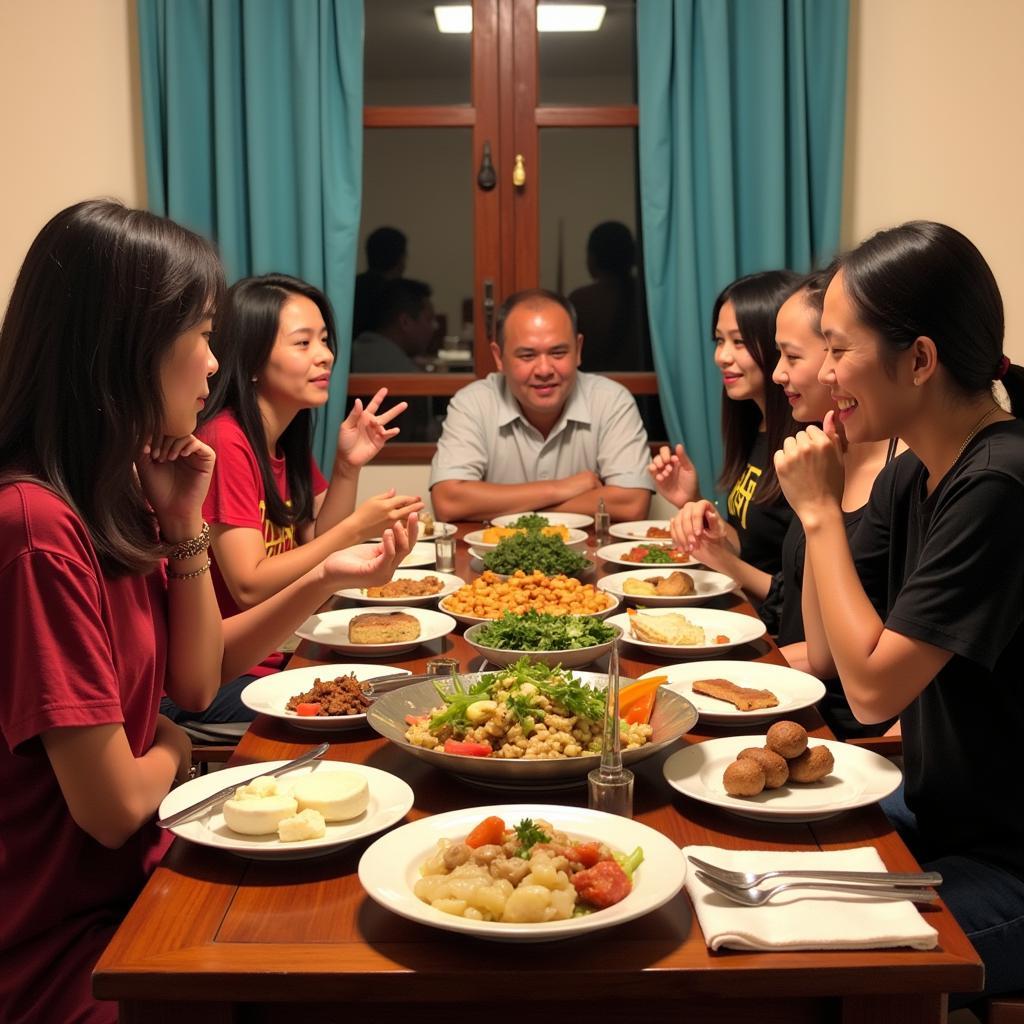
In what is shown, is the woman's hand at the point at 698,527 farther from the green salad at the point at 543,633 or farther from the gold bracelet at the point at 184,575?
the gold bracelet at the point at 184,575

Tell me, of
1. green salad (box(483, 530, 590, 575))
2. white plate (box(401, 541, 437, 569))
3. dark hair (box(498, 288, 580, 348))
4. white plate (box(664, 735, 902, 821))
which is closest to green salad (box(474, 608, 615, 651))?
white plate (box(664, 735, 902, 821))

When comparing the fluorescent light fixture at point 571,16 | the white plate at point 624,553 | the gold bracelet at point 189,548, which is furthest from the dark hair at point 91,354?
the fluorescent light fixture at point 571,16

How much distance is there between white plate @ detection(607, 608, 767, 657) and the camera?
2.13 metres

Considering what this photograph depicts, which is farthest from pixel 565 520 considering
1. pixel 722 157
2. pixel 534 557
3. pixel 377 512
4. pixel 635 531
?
pixel 722 157

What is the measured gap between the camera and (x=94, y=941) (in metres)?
1.47

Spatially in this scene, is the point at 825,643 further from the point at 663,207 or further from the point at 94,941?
the point at 663,207

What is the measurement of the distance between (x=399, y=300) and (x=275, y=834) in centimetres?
356

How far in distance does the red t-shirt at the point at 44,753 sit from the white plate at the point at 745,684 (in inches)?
32.1

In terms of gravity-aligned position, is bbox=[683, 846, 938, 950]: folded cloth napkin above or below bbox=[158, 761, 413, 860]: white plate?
below

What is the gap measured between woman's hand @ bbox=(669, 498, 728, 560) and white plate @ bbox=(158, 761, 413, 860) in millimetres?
1324

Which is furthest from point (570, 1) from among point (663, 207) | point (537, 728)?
point (537, 728)

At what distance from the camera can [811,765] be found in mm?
1481

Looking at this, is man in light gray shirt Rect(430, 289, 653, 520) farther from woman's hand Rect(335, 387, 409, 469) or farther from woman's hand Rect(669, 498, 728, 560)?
woman's hand Rect(669, 498, 728, 560)

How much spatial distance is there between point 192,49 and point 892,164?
2.56 m
